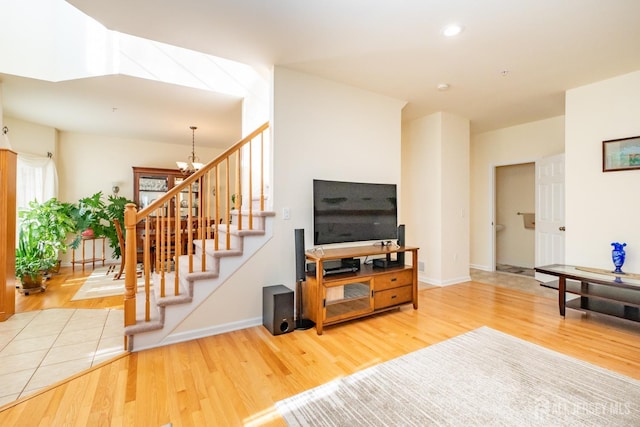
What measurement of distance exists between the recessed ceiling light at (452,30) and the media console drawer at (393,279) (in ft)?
7.65

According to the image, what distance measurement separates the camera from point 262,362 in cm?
223

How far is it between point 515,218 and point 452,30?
507cm

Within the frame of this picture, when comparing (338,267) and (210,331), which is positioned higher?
(338,267)

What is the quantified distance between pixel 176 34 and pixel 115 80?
1521 millimetres

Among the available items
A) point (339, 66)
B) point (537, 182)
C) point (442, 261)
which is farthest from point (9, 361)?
point (537, 182)

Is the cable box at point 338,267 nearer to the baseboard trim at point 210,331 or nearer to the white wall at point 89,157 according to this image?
the baseboard trim at point 210,331

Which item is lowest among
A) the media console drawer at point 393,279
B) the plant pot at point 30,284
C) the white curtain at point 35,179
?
the plant pot at point 30,284

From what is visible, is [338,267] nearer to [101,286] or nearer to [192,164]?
[101,286]

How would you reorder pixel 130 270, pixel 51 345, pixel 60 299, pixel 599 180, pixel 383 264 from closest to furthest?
1. pixel 130 270
2. pixel 51 345
3. pixel 383 264
4. pixel 599 180
5. pixel 60 299

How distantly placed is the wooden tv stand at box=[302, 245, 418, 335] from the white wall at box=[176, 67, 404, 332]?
39 centimetres

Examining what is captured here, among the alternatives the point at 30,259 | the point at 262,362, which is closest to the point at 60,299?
the point at 30,259

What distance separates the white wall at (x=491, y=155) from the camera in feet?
16.0

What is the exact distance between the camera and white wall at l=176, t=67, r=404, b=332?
2863 mm

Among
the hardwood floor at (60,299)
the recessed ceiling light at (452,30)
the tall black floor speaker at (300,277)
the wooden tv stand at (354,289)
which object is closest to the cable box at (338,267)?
the wooden tv stand at (354,289)
